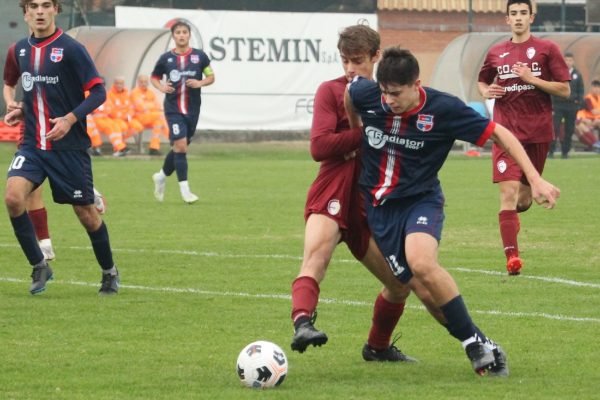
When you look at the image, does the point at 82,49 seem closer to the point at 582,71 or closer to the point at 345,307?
the point at 345,307

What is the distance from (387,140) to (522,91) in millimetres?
4636

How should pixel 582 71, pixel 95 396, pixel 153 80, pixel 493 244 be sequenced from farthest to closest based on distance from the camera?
pixel 582 71 < pixel 153 80 < pixel 493 244 < pixel 95 396

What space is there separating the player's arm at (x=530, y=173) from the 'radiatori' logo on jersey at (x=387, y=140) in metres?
0.37

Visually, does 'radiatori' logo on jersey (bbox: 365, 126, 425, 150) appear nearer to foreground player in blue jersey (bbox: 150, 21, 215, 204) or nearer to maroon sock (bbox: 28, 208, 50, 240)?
maroon sock (bbox: 28, 208, 50, 240)

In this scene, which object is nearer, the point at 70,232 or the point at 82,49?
the point at 82,49

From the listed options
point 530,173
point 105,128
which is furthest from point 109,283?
point 105,128

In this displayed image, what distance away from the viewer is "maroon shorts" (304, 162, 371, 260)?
6.97 meters

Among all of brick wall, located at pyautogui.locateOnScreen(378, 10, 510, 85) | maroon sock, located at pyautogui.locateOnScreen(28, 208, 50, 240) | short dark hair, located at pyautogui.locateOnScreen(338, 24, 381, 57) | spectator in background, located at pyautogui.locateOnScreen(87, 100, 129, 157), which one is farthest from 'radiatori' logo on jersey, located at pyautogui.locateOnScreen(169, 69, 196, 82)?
brick wall, located at pyautogui.locateOnScreen(378, 10, 510, 85)

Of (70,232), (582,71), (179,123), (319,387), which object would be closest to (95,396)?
(319,387)

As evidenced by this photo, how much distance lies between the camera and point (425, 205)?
6.77 metres

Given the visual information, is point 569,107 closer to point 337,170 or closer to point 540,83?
point 540,83

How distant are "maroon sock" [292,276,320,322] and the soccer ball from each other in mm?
251

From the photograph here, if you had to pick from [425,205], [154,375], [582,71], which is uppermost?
[425,205]

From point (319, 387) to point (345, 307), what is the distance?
2631mm
